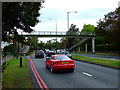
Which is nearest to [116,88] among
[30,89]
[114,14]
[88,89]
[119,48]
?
[88,89]

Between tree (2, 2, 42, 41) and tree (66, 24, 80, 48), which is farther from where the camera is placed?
tree (66, 24, 80, 48)

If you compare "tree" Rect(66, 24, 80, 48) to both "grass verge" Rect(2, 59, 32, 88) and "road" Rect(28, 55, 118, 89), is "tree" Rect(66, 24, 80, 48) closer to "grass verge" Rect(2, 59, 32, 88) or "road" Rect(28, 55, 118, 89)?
"road" Rect(28, 55, 118, 89)

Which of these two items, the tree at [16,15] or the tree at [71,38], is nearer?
the tree at [16,15]

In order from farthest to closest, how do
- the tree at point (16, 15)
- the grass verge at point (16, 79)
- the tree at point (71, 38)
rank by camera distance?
the tree at point (71, 38)
the grass verge at point (16, 79)
the tree at point (16, 15)

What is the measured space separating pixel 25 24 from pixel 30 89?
158 inches

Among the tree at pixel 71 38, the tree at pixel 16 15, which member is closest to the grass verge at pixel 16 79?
the tree at pixel 16 15

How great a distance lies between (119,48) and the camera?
42.1m

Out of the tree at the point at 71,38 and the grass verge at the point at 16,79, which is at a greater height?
the tree at the point at 71,38

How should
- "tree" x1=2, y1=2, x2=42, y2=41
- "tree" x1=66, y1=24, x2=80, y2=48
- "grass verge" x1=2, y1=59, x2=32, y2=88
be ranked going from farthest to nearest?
1. "tree" x1=66, y1=24, x2=80, y2=48
2. "grass verge" x1=2, y1=59, x2=32, y2=88
3. "tree" x1=2, y1=2, x2=42, y2=41

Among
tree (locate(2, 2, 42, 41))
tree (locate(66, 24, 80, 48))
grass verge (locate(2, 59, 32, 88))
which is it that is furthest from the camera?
tree (locate(66, 24, 80, 48))

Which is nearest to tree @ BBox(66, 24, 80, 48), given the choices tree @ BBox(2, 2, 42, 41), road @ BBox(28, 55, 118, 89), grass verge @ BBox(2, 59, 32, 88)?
road @ BBox(28, 55, 118, 89)

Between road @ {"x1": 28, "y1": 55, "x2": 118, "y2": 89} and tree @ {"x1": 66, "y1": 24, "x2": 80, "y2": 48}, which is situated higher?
tree @ {"x1": 66, "y1": 24, "x2": 80, "y2": 48}

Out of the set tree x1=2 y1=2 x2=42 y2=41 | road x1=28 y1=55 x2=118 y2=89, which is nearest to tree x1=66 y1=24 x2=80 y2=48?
road x1=28 y1=55 x2=118 y2=89

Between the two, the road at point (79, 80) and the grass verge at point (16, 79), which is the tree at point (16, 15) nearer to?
the grass verge at point (16, 79)
